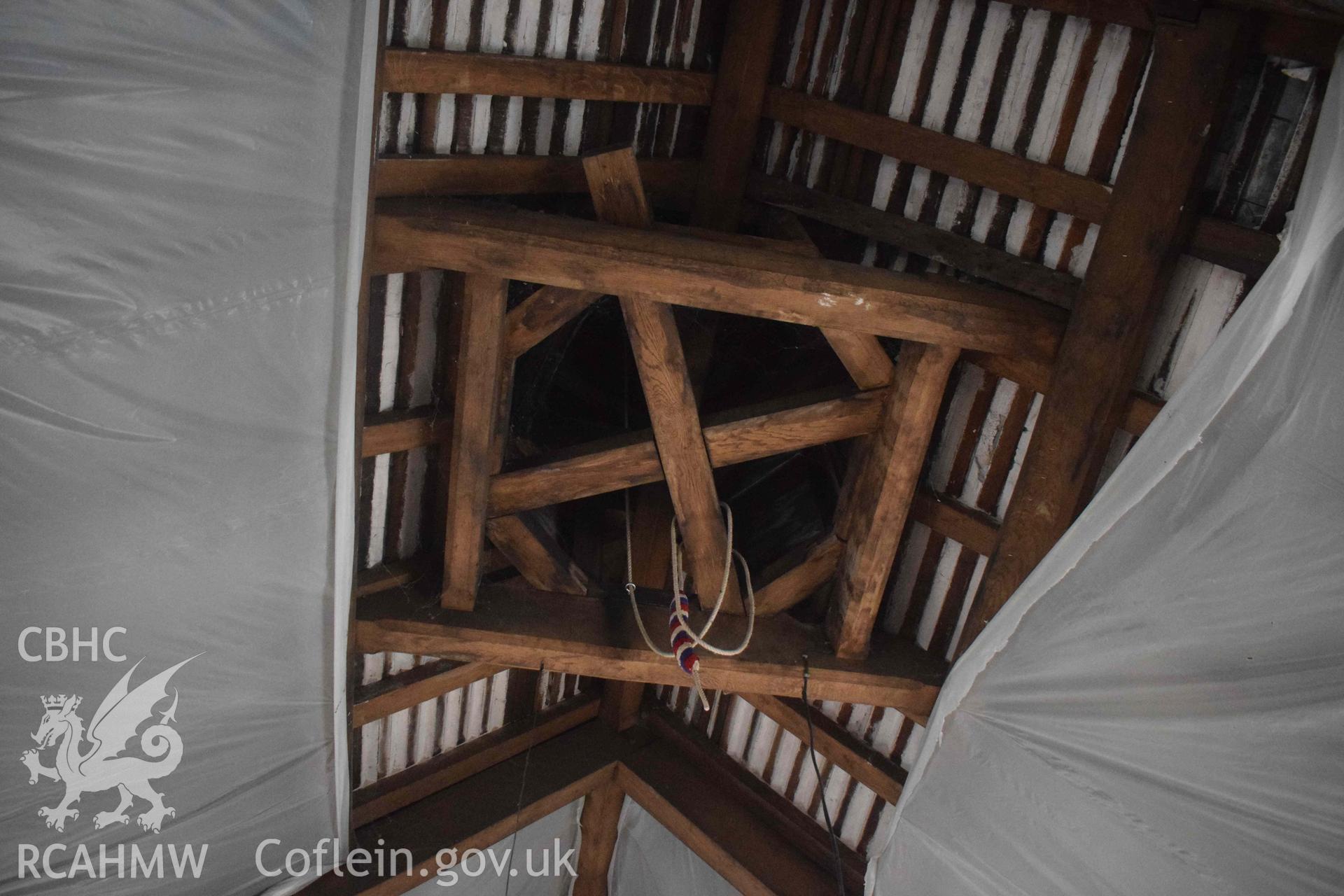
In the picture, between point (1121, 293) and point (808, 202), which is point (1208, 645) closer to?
point (1121, 293)

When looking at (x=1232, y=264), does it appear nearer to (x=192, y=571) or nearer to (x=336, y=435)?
(x=336, y=435)

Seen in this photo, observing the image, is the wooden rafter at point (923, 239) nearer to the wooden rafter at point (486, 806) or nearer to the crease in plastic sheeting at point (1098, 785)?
the crease in plastic sheeting at point (1098, 785)

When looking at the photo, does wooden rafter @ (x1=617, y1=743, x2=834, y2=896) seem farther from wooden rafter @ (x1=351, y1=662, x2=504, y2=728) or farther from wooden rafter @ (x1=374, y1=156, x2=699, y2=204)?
wooden rafter @ (x1=374, y1=156, x2=699, y2=204)

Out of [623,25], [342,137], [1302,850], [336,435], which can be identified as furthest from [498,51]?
[1302,850]

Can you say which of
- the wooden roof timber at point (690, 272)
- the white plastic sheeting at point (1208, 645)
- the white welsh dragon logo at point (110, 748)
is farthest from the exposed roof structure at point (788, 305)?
the white welsh dragon logo at point (110, 748)

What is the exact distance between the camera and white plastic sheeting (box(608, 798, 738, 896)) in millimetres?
4805

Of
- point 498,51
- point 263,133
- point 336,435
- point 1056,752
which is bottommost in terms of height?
point 1056,752

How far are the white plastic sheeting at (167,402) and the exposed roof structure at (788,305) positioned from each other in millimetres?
246

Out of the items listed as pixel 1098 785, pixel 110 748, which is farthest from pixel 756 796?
pixel 110 748

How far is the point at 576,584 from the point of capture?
11.8ft

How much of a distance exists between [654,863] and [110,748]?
2.88m

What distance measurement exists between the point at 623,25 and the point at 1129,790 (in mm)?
2638

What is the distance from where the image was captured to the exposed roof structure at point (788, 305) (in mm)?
2686

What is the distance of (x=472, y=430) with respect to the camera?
299 cm
